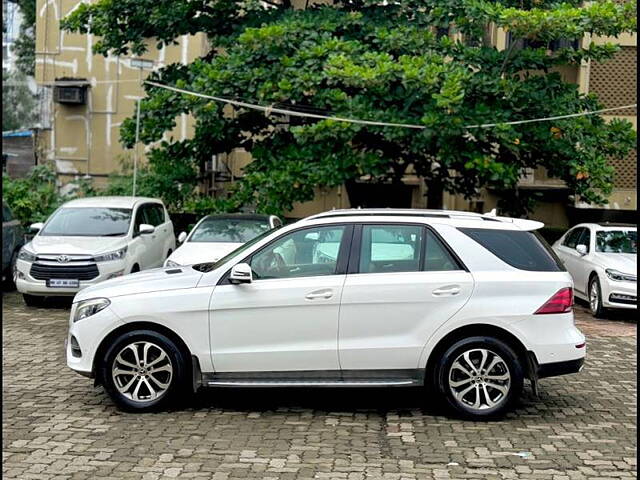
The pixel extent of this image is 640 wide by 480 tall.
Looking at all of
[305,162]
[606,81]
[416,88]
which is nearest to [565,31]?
[416,88]

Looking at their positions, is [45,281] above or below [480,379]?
below

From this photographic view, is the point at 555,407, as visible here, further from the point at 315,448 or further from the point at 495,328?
the point at 315,448

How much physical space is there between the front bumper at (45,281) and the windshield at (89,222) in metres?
0.92

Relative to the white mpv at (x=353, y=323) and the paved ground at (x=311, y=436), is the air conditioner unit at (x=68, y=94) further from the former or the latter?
the white mpv at (x=353, y=323)

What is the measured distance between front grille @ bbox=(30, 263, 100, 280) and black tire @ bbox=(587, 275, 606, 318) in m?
8.12

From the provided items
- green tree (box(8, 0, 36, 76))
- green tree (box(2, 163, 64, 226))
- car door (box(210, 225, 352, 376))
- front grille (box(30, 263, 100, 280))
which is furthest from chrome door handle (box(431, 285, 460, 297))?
green tree (box(8, 0, 36, 76))

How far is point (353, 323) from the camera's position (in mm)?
7254

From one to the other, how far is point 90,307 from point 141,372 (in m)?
0.73

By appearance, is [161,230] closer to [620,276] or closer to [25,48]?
[620,276]

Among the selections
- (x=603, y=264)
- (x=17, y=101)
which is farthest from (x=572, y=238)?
(x=17, y=101)

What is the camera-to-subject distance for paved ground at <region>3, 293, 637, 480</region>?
6000 millimetres

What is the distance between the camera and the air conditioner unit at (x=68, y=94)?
87.6ft

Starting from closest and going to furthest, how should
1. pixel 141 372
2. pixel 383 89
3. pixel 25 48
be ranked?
pixel 141 372 < pixel 383 89 < pixel 25 48

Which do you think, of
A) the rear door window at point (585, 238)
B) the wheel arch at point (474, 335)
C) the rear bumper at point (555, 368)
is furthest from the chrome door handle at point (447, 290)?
the rear door window at point (585, 238)
